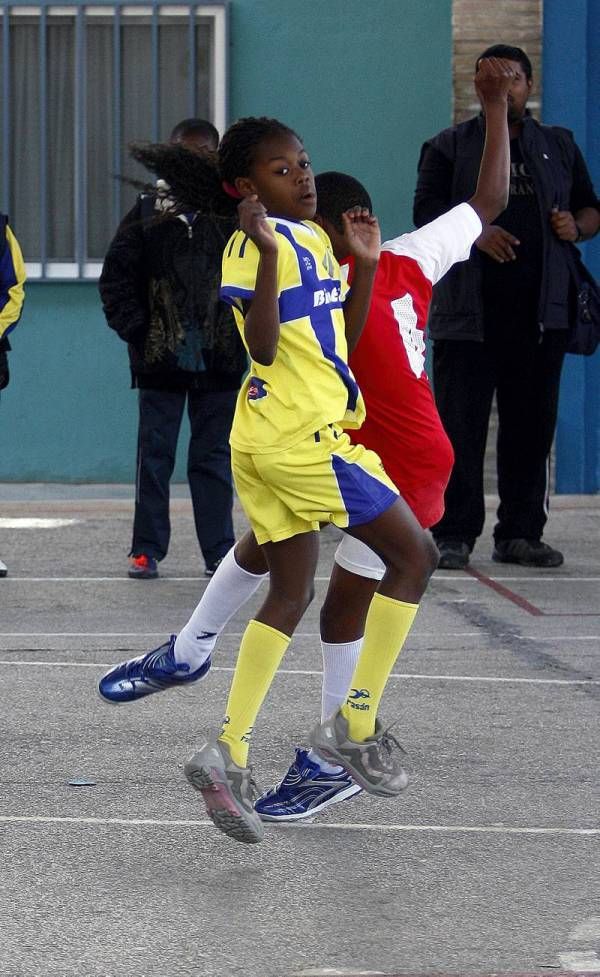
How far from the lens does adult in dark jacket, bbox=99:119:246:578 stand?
8.30 m

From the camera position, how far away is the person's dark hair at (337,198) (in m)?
4.67

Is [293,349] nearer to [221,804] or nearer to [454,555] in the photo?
[221,804]

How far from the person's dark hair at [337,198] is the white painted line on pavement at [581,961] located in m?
1.91

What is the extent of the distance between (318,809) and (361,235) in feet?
4.74

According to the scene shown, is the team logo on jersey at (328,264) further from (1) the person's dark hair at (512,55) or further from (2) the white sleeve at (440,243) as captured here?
(1) the person's dark hair at (512,55)

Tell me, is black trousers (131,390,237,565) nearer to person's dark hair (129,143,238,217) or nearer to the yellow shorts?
person's dark hair (129,143,238,217)

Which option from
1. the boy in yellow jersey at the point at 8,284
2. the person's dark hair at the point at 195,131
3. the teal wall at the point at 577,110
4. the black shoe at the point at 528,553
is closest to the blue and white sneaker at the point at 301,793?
the person's dark hair at the point at 195,131

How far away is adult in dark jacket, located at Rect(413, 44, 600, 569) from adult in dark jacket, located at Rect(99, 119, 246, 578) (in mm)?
1051

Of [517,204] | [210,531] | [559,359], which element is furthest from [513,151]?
[210,531]

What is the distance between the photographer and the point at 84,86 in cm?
1182

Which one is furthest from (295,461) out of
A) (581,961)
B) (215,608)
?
(581,961)

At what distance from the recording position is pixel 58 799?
15.8ft

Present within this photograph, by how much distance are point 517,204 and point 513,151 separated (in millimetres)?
246

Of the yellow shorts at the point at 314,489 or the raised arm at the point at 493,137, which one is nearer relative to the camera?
the yellow shorts at the point at 314,489
